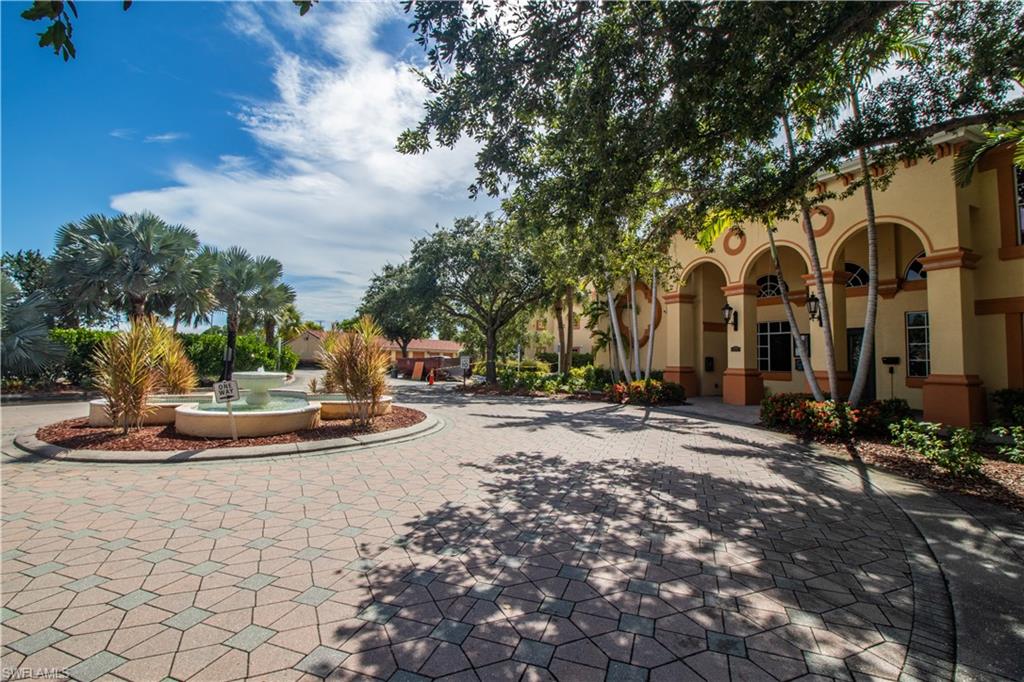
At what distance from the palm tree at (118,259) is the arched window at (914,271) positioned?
985 inches

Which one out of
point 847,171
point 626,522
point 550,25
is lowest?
point 626,522

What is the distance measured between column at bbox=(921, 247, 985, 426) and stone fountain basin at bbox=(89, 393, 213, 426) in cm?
1654

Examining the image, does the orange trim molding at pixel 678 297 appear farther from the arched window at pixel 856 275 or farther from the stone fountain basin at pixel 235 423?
the stone fountain basin at pixel 235 423

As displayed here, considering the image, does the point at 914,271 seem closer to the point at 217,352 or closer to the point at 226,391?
the point at 226,391

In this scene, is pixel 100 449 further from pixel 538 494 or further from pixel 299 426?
pixel 538 494

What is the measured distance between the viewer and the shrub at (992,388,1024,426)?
961cm

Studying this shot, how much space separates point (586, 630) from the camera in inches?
109

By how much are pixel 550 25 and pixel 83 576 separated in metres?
6.88

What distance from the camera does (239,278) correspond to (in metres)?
21.5

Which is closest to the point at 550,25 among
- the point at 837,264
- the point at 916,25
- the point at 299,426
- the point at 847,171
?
the point at 916,25

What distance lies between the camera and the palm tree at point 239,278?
21.1 meters

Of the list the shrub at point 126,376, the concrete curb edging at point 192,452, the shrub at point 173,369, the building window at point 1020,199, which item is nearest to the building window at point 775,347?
the building window at point 1020,199

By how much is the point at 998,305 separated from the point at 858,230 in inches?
135

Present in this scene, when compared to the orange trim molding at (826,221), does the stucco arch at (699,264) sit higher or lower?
lower
